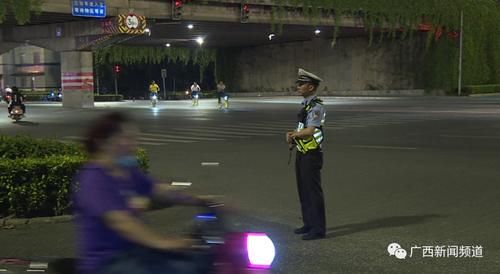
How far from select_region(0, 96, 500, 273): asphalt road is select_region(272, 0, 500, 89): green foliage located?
23.8m

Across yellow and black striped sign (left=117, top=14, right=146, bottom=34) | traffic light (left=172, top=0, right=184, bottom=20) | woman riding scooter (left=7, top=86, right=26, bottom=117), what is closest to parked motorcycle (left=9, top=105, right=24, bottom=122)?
woman riding scooter (left=7, top=86, right=26, bottom=117)

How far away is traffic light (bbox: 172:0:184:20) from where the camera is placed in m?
34.8

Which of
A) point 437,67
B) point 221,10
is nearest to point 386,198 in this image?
point 221,10

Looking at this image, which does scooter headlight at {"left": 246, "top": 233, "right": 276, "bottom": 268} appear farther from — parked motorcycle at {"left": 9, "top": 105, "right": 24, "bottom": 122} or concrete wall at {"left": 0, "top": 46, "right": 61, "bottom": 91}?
concrete wall at {"left": 0, "top": 46, "right": 61, "bottom": 91}

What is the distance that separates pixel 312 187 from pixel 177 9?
29904mm

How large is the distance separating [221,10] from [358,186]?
28727 mm

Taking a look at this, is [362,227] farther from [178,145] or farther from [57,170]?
[178,145]

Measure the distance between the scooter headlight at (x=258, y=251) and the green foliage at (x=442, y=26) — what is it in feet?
125

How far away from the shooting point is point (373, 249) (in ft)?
20.3

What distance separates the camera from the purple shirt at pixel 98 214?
3197mm

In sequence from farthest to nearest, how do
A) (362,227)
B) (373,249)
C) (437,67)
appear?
(437,67), (362,227), (373,249)

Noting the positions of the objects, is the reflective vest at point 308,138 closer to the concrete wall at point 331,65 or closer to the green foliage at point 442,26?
the green foliage at point 442,26

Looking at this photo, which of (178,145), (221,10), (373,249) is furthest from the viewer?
(221,10)

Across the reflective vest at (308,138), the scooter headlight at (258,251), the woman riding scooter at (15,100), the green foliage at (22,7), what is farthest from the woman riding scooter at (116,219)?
the green foliage at (22,7)
